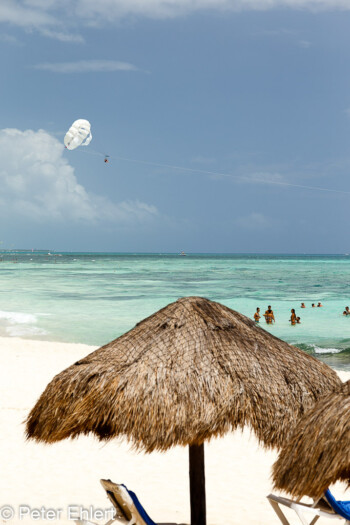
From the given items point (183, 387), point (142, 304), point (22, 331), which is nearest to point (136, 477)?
point (183, 387)

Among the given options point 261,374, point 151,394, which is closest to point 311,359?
point 261,374

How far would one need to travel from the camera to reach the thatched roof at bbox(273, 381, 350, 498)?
3.02 meters

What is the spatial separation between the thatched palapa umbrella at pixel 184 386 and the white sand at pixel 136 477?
112 centimetres

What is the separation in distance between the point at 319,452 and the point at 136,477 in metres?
3.81

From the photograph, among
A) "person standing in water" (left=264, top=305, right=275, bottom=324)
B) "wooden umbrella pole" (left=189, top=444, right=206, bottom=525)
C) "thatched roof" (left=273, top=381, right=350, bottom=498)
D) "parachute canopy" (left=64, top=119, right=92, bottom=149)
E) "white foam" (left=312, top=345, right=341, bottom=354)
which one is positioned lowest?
"white foam" (left=312, top=345, right=341, bottom=354)

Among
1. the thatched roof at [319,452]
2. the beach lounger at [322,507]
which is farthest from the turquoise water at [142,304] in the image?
the thatched roof at [319,452]

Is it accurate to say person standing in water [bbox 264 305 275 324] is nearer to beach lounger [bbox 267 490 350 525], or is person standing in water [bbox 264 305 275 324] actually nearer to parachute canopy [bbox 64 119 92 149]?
parachute canopy [bbox 64 119 92 149]

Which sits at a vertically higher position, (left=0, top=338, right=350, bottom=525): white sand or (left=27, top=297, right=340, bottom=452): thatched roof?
(left=27, top=297, right=340, bottom=452): thatched roof

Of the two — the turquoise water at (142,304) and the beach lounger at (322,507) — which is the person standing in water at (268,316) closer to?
the turquoise water at (142,304)

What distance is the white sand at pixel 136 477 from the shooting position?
5.55m

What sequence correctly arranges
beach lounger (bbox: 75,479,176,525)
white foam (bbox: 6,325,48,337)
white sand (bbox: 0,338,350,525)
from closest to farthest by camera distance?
beach lounger (bbox: 75,479,176,525) < white sand (bbox: 0,338,350,525) < white foam (bbox: 6,325,48,337)

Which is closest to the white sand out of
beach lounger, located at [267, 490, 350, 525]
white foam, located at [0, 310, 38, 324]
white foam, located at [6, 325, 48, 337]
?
beach lounger, located at [267, 490, 350, 525]

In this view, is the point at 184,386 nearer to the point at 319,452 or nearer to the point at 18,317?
the point at 319,452

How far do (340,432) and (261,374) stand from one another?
107 centimetres
